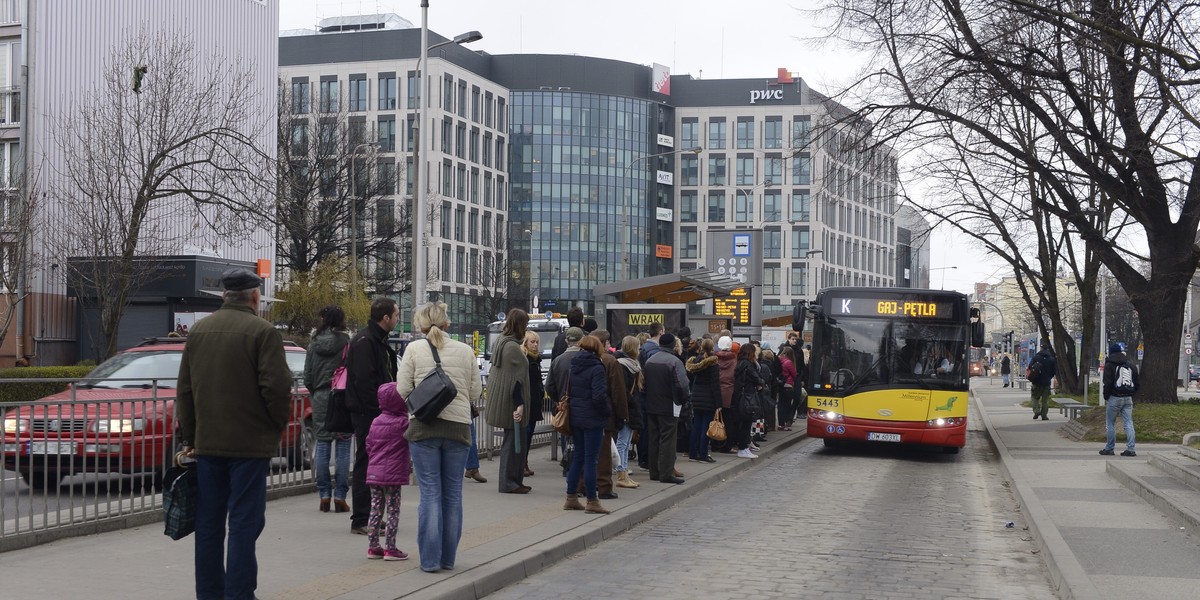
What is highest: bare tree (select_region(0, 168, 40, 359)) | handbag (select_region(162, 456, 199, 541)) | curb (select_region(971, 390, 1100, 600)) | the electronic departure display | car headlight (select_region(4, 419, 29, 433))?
bare tree (select_region(0, 168, 40, 359))

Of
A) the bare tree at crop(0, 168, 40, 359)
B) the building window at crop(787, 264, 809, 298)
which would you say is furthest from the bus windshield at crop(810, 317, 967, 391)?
the building window at crop(787, 264, 809, 298)

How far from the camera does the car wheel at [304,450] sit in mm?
12258

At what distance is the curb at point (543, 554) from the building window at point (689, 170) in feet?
296

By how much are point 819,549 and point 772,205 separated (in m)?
93.5

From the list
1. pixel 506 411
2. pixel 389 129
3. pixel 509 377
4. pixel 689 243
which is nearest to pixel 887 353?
pixel 506 411

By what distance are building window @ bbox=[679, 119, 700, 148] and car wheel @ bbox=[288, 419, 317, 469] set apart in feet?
299

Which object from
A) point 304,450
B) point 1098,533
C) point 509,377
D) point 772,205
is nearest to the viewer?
point 1098,533

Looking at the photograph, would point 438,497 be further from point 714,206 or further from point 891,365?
point 714,206

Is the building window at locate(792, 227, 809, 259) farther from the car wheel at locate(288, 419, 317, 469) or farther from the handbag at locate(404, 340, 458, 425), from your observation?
the handbag at locate(404, 340, 458, 425)

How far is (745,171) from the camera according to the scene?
10231 cm

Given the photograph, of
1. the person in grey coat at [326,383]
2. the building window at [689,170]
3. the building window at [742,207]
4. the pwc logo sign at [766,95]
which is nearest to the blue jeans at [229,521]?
the person in grey coat at [326,383]

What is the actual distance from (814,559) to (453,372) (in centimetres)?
350

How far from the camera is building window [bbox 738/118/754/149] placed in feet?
334

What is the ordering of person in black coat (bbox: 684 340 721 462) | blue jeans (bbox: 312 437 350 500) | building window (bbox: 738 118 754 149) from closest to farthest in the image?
1. blue jeans (bbox: 312 437 350 500)
2. person in black coat (bbox: 684 340 721 462)
3. building window (bbox: 738 118 754 149)
